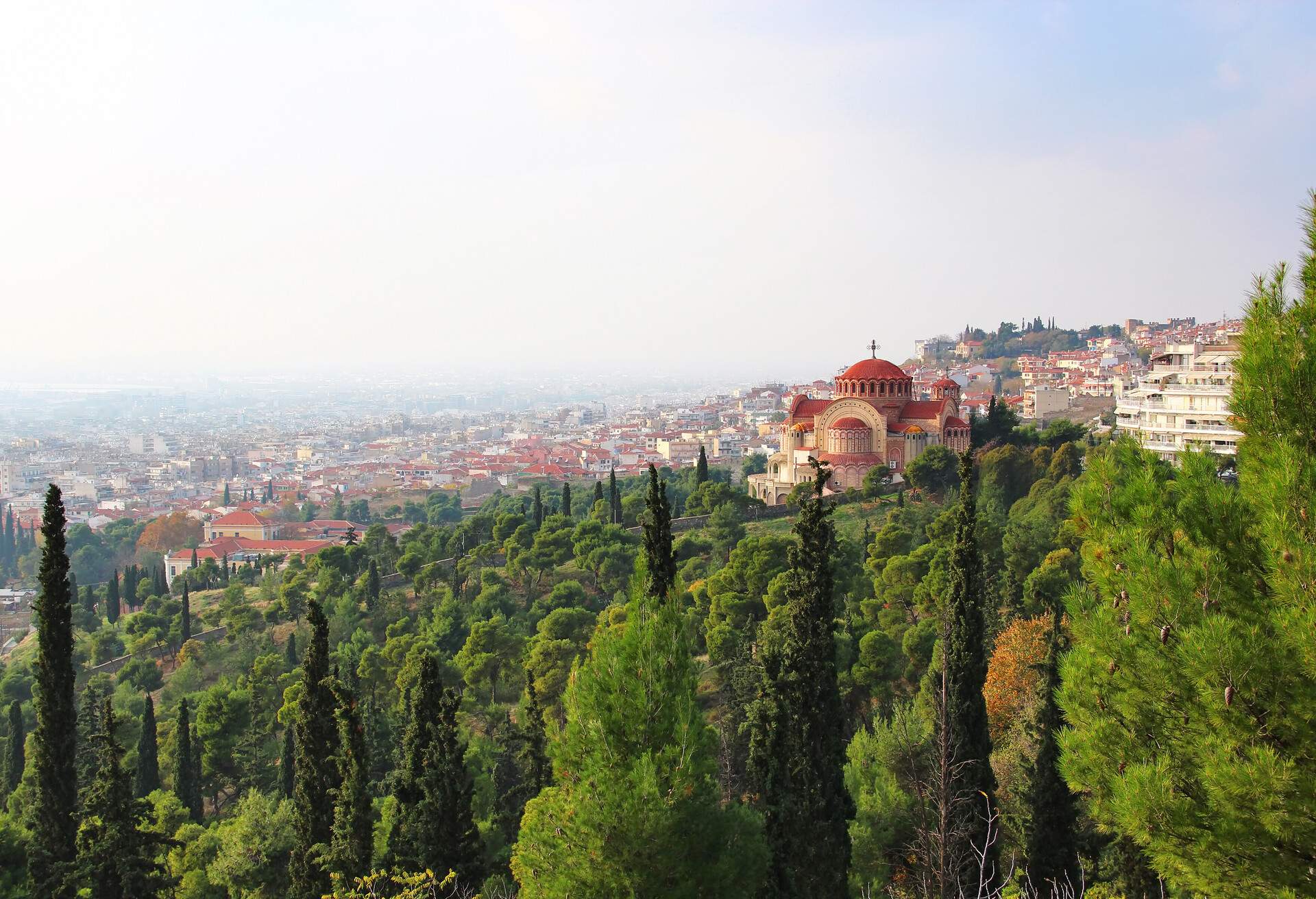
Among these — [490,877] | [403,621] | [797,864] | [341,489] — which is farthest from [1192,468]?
[341,489]

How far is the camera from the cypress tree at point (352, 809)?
39.2 feet

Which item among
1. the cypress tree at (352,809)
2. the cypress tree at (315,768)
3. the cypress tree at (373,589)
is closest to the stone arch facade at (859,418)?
the cypress tree at (373,589)

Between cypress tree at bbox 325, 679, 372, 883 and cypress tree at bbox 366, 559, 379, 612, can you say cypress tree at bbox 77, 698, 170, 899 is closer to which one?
cypress tree at bbox 325, 679, 372, 883

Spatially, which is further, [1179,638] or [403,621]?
[403,621]

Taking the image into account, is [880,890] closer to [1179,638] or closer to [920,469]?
[1179,638]

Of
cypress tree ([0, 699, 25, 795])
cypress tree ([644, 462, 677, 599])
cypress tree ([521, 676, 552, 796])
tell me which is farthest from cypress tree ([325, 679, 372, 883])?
cypress tree ([0, 699, 25, 795])

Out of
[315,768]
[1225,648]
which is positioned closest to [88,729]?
[315,768]

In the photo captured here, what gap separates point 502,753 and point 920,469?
1824 cm

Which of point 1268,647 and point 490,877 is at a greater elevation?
point 1268,647

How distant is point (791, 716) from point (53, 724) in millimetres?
10060

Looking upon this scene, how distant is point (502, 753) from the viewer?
21.1 meters

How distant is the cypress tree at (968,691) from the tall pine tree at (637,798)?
12.5 ft

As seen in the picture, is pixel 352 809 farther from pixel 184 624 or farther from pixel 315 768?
pixel 184 624

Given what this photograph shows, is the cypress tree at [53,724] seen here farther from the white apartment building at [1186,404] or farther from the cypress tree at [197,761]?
the white apartment building at [1186,404]
